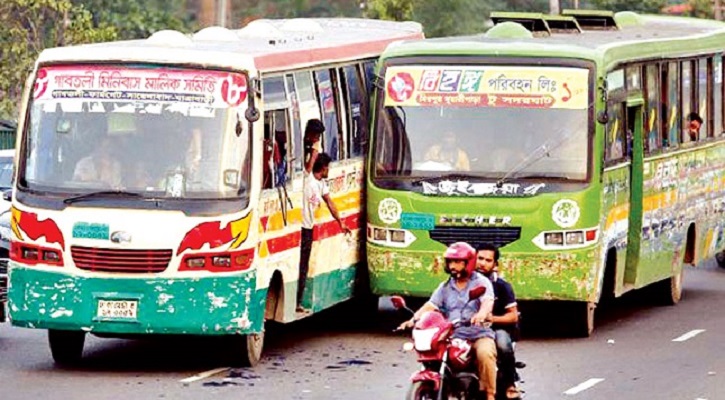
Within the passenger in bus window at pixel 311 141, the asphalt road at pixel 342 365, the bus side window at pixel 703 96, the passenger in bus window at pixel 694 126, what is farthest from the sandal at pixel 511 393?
the bus side window at pixel 703 96

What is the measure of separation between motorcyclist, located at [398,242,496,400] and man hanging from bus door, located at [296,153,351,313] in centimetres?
535

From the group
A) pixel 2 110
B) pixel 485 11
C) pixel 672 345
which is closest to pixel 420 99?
pixel 672 345

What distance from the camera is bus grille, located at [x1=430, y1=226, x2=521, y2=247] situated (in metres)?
18.6

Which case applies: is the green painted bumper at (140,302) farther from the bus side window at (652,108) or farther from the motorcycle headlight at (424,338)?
the bus side window at (652,108)

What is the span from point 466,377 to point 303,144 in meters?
6.05

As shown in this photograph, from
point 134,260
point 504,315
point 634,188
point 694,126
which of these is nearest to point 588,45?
point 634,188

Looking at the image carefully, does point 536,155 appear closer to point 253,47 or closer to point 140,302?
point 253,47

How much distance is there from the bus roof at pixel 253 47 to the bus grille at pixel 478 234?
6.01 feet

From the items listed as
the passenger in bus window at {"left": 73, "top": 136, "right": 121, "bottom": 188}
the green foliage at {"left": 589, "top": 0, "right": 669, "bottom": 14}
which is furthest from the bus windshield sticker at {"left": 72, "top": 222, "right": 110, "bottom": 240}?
the green foliage at {"left": 589, "top": 0, "right": 669, "bottom": 14}

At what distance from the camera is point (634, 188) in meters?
20.8

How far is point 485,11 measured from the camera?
66.1 metres

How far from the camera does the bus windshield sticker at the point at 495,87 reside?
62.0 feet

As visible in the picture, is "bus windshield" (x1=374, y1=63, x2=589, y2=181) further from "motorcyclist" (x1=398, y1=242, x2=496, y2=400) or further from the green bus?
"motorcyclist" (x1=398, y1=242, x2=496, y2=400)

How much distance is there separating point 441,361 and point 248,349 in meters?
4.76
